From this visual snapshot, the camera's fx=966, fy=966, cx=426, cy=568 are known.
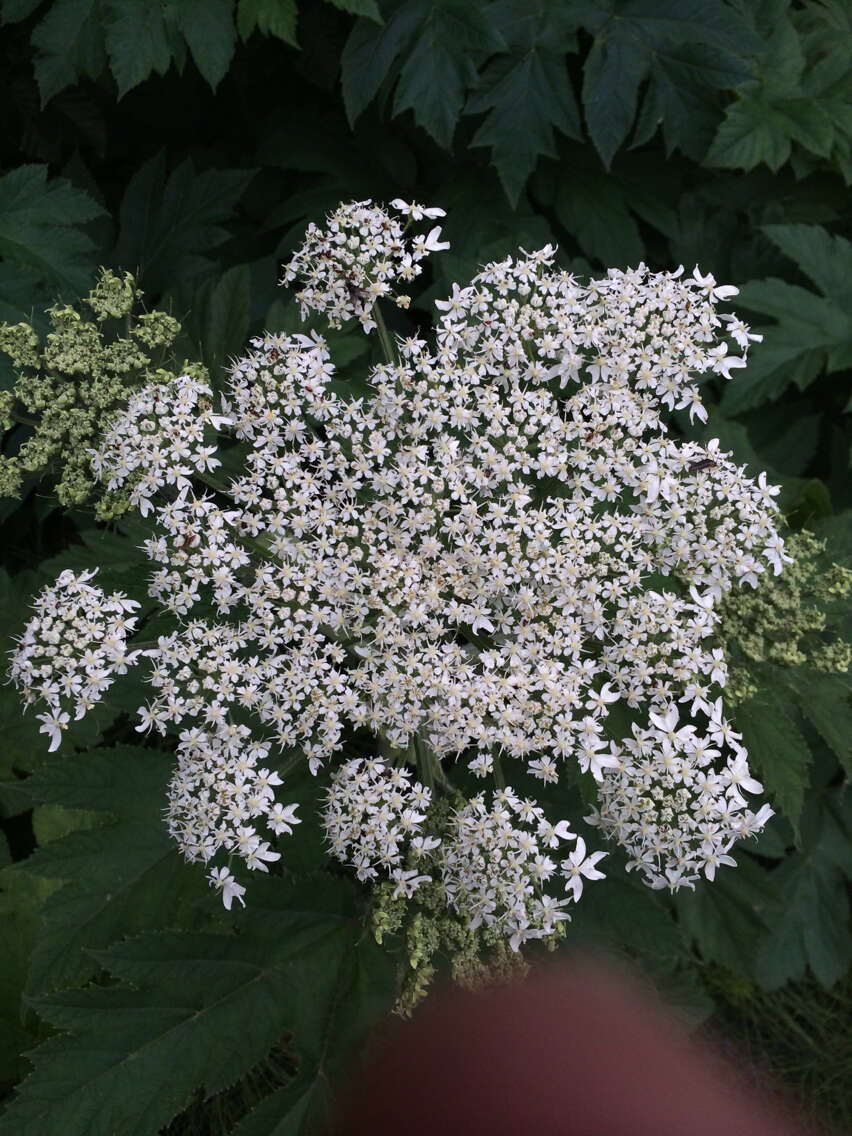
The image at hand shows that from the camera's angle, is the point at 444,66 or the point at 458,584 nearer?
the point at 458,584

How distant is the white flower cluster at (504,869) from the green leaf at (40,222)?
2.63m

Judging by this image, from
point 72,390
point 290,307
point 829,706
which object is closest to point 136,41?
point 290,307

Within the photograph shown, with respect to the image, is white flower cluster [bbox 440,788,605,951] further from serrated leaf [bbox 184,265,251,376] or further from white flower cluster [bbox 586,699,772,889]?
serrated leaf [bbox 184,265,251,376]

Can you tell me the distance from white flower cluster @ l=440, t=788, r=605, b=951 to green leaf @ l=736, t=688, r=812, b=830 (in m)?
0.69

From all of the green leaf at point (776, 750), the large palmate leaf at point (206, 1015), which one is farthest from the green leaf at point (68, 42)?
the green leaf at point (776, 750)

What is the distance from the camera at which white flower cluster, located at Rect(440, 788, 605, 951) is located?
8.73 feet

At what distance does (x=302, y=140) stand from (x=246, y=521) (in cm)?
269

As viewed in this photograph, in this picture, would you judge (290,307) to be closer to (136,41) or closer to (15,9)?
(136,41)

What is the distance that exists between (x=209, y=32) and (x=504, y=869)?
3.16 m

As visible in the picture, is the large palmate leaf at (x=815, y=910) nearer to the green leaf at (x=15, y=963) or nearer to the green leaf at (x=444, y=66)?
the green leaf at (x=15, y=963)

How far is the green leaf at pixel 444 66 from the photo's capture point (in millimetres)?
3859

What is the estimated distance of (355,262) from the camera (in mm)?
3188

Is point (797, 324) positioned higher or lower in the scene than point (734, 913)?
higher

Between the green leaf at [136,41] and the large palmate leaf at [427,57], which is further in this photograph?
the large palmate leaf at [427,57]
